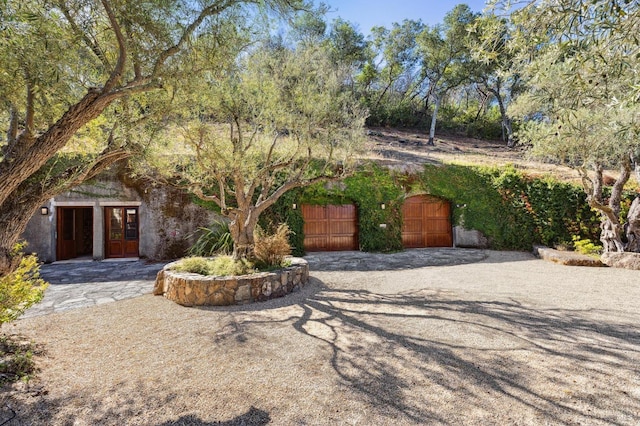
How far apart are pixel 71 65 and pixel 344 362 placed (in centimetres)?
412

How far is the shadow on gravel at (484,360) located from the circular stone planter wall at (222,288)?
98cm

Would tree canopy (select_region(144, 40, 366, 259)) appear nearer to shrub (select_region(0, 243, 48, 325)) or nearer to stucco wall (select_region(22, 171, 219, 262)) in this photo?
shrub (select_region(0, 243, 48, 325))

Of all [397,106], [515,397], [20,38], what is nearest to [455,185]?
[515,397]

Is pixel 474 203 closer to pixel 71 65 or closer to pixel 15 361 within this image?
pixel 71 65

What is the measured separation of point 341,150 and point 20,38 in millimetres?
4776


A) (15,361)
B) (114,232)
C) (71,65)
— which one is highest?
(71,65)

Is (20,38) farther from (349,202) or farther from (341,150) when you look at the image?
(349,202)

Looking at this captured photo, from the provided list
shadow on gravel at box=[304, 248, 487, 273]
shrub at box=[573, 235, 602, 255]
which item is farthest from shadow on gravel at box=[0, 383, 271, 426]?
shrub at box=[573, 235, 602, 255]

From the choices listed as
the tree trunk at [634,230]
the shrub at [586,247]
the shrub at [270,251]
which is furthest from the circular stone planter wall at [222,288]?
the shrub at [586,247]

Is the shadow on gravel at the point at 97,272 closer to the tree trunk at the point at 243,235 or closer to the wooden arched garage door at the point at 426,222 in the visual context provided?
the tree trunk at the point at 243,235

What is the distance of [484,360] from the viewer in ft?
10.00

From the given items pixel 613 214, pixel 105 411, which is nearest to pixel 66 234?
pixel 105 411

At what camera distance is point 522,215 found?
1110 cm

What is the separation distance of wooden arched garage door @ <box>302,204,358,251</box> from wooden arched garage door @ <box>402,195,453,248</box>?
6.12 ft
